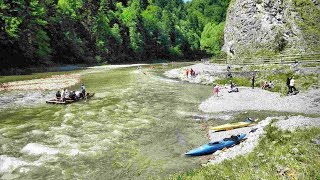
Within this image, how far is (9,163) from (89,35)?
332 ft

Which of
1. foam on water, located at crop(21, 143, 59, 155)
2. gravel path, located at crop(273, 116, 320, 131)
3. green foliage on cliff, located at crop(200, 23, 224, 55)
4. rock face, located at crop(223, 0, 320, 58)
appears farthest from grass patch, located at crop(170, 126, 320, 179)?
green foliage on cliff, located at crop(200, 23, 224, 55)

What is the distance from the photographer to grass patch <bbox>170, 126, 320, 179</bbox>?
13531 mm

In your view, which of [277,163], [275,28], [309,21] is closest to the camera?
[277,163]

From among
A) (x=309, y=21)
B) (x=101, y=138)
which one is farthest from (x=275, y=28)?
(x=101, y=138)

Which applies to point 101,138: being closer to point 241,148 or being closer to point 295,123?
point 241,148

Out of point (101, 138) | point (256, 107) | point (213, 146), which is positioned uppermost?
point (101, 138)

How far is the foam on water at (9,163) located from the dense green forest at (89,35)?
60.1m

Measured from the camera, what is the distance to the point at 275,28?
6562 cm

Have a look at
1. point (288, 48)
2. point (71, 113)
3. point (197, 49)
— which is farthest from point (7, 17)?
point (197, 49)

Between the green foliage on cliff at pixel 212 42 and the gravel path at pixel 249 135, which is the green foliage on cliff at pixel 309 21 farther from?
the green foliage on cliff at pixel 212 42

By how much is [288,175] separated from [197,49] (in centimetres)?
14973

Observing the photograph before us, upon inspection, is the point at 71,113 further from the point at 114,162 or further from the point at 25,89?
the point at 25,89

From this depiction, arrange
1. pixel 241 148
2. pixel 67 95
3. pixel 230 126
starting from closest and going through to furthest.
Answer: pixel 241 148 < pixel 230 126 < pixel 67 95

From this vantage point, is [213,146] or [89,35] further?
[89,35]
